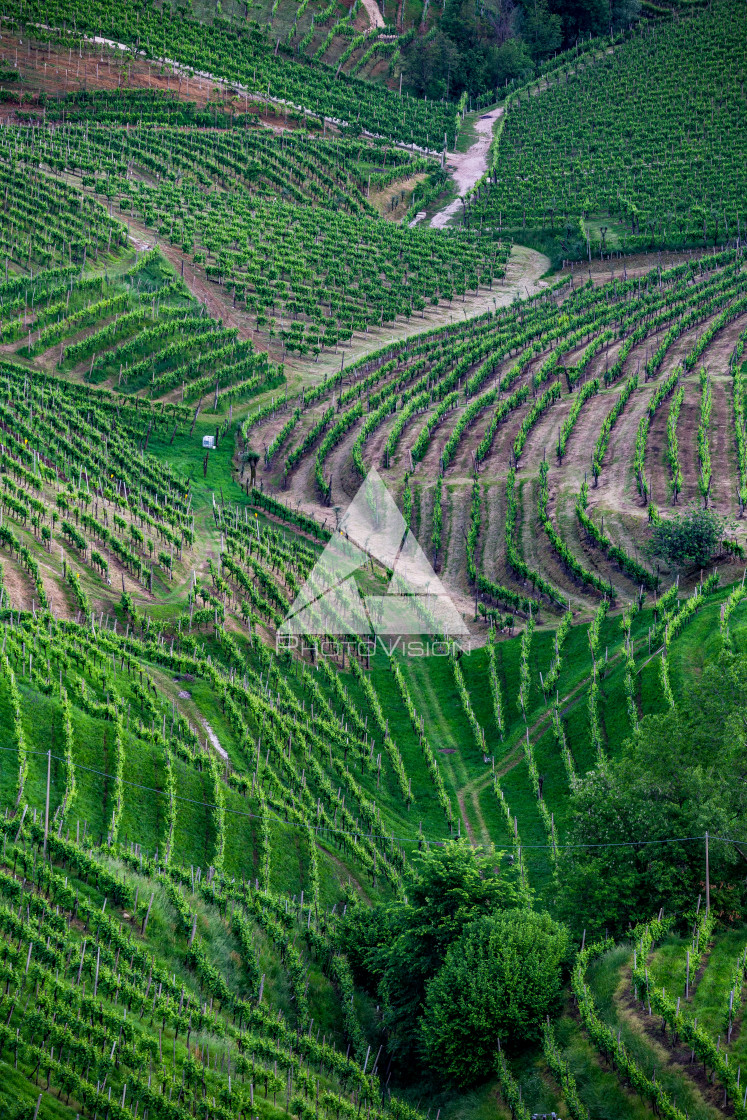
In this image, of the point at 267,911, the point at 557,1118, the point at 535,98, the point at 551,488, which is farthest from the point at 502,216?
the point at 557,1118

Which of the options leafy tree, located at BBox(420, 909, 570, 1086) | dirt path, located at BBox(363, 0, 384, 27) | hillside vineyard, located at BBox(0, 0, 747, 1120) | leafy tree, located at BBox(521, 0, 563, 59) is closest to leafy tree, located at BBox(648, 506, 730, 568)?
hillside vineyard, located at BBox(0, 0, 747, 1120)

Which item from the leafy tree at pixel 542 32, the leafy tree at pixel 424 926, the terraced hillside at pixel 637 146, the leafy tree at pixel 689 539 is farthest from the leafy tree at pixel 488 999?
the leafy tree at pixel 542 32

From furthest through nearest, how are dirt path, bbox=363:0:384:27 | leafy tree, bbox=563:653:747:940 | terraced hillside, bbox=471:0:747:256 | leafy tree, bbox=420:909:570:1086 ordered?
dirt path, bbox=363:0:384:27
terraced hillside, bbox=471:0:747:256
leafy tree, bbox=563:653:747:940
leafy tree, bbox=420:909:570:1086

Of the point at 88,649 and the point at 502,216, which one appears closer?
the point at 88,649

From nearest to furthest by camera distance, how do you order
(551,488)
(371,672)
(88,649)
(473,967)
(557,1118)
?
(557,1118) < (473,967) < (88,649) < (371,672) < (551,488)

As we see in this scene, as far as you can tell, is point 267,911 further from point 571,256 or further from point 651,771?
point 571,256

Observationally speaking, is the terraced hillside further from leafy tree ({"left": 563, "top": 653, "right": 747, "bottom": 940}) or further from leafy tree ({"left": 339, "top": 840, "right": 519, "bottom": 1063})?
leafy tree ({"left": 339, "top": 840, "right": 519, "bottom": 1063})

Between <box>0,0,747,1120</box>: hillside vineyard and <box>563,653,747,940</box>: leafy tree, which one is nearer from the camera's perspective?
<box>0,0,747,1120</box>: hillside vineyard
